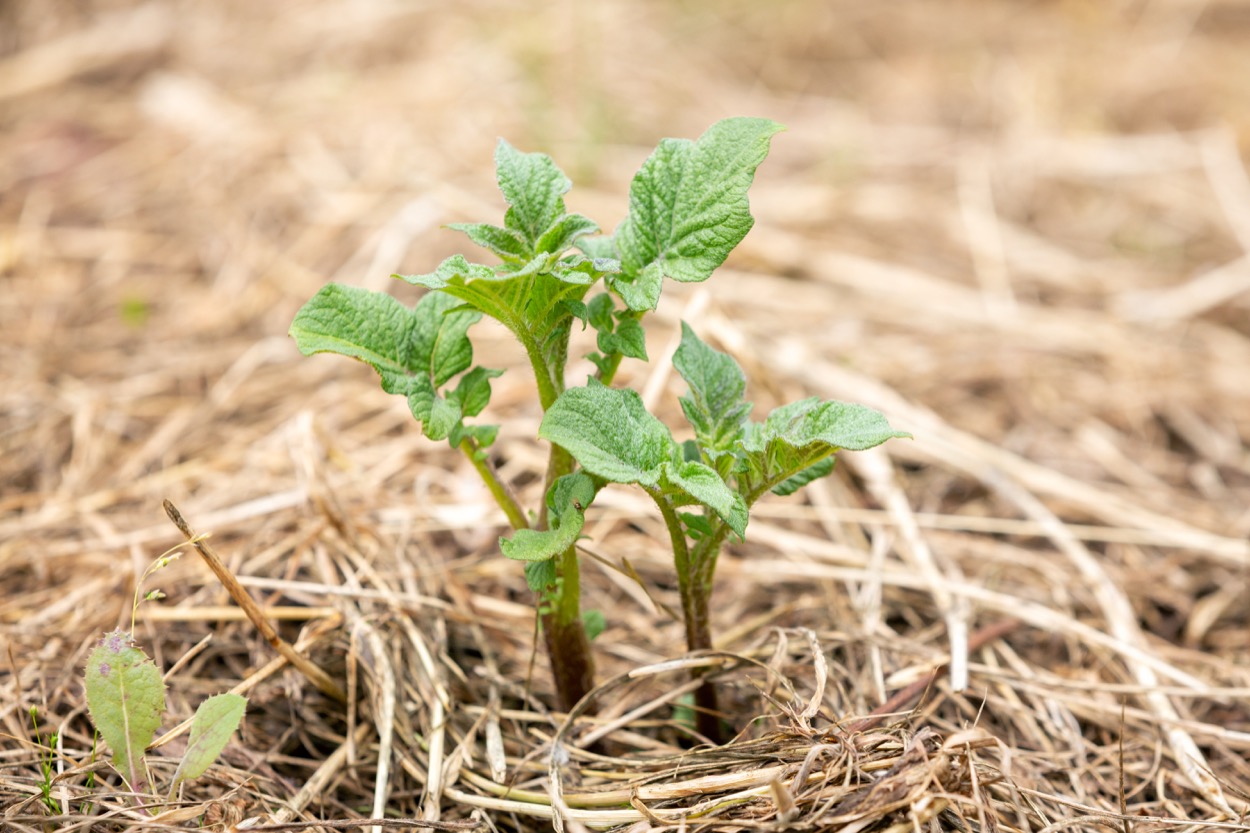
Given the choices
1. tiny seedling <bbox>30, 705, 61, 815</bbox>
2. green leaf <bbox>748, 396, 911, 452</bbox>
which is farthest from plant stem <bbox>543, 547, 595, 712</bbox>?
tiny seedling <bbox>30, 705, 61, 815</bbox>

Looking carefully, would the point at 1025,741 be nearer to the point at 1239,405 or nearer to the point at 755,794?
the point at 755,794

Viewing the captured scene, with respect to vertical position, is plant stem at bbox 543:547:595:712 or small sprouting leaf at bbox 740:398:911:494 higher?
small sprouting leaf at bbox 740:398:911:494

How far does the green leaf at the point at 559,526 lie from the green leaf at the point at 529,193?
0.35 meters

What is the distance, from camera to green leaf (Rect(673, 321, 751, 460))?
143cm

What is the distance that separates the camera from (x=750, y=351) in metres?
2.42

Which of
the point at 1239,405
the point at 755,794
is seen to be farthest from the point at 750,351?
the point at 1239,405

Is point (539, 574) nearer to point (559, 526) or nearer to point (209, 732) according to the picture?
point (559, 526)

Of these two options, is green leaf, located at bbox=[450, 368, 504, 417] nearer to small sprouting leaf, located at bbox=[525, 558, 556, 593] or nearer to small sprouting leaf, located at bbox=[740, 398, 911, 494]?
small sprouting leaf, located at bbox=[525, 558, 556, 593]

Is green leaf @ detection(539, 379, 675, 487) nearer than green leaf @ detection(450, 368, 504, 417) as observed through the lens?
Yes

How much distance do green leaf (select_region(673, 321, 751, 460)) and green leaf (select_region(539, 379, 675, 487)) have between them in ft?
0.44

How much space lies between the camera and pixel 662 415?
2451mm

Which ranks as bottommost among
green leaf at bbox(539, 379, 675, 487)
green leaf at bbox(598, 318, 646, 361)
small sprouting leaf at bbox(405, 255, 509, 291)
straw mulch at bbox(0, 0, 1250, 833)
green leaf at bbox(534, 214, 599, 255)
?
straw mulch at bbox(0, 0, 1250, 833)

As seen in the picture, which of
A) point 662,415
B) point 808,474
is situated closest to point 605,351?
point 808,474

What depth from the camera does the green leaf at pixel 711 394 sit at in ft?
4.71
